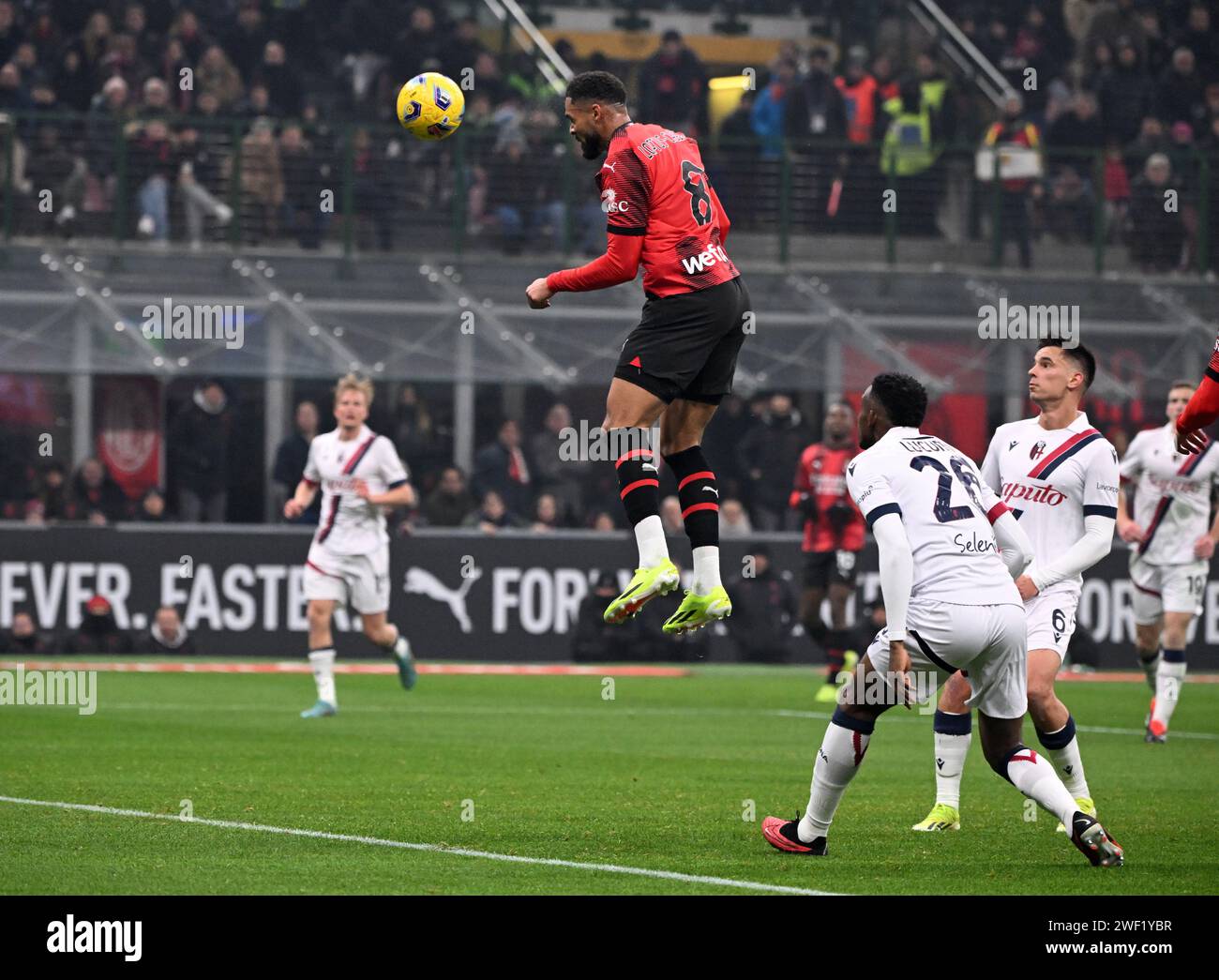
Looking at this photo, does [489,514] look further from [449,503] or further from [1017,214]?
[1017,214]

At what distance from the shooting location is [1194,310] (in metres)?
25.1

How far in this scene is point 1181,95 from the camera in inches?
1155

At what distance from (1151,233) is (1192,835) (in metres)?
18.0

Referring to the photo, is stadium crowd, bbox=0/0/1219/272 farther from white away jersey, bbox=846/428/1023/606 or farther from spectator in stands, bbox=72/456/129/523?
white away jersey, bbox=846/428/1023/606

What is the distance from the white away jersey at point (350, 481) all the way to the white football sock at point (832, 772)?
8.10 metres

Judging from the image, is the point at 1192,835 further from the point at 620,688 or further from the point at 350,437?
the point at 620,688

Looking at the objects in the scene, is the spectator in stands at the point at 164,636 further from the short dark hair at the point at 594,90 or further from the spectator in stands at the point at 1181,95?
the spectator in stands at the point at 1181,95

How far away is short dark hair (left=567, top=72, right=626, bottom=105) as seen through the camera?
28.9 ft

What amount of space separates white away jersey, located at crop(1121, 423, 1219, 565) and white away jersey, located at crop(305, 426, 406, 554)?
5.78 m

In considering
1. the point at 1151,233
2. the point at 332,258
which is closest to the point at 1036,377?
the point at 332,258

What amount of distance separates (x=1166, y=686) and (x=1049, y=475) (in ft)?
18.3

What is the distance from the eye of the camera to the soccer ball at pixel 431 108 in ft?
30.0

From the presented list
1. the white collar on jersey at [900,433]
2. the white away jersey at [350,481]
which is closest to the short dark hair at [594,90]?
the white collar on jersey at [900,433]

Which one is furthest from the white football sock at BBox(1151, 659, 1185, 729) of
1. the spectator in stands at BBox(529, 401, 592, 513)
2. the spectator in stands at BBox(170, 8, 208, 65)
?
the spectator in stands at BBox(170, 8, 208, 65)
